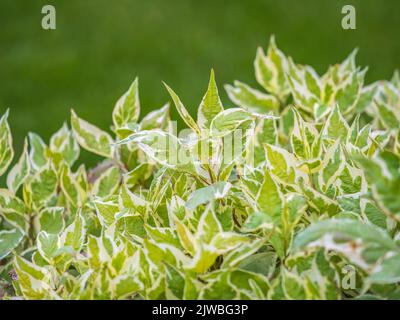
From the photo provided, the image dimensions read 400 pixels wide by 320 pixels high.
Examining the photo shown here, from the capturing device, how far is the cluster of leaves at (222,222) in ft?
4.02

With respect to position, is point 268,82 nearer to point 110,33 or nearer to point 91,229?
point 91,229

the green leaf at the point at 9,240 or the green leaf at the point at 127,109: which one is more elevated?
the green leaf at the point at 127,109

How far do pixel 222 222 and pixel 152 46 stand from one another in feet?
13.7

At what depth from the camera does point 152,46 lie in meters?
5.41

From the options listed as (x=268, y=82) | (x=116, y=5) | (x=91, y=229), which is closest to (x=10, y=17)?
(x=116, y=5)

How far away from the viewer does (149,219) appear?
5.16 ft

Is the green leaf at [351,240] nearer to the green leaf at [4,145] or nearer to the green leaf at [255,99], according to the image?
the green leaf at [4,145]

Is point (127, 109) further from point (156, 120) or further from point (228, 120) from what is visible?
point (228, 120)

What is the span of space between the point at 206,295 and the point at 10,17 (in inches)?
192

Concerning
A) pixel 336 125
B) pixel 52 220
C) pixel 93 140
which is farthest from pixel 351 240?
pixel 93 140

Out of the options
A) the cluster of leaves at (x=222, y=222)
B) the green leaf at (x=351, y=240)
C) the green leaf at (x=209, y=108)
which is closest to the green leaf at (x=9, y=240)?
the cluster of leaves at (x=222, y=222)

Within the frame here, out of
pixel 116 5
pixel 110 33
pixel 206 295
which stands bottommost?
pixel 206 295

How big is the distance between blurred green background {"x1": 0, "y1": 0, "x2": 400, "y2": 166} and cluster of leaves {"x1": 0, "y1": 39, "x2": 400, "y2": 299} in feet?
9.08

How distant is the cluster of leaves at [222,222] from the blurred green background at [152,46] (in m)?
2.77
